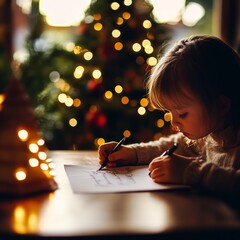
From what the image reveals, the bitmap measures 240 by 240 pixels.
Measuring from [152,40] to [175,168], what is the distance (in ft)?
5.38

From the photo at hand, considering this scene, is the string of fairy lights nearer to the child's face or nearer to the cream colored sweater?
the cream colored sweater

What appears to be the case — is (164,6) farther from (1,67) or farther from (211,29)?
(1,67)

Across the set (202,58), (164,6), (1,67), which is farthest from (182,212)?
(164,6)

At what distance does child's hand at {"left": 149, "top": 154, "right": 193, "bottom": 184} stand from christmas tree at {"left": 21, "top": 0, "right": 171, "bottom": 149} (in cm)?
140

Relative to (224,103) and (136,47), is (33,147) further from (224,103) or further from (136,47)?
(136,47)

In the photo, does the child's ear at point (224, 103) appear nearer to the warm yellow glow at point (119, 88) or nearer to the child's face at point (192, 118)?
the child's face at point (192, 118)

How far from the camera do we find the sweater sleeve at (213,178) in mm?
876

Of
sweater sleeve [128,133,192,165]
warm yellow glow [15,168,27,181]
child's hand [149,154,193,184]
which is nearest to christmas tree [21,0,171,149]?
sweater sleeve [128,133,192,165]

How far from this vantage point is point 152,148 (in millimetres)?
1261

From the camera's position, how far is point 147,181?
99cm

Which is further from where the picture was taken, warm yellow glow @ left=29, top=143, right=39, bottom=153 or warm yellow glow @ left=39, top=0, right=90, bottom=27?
warm yellow glow @ left=39, top=0, right=90, bottom=27

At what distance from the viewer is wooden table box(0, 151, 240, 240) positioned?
2.19ft

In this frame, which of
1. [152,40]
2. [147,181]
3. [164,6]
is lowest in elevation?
[147,181]

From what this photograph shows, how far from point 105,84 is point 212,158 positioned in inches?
56.4
